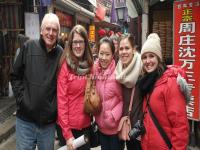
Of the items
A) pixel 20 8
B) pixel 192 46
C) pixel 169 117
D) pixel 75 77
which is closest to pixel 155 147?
pixel 169 117

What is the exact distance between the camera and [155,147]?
9.89 ft

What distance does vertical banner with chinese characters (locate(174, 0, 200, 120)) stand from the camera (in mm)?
5488

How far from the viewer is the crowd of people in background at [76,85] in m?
3.15

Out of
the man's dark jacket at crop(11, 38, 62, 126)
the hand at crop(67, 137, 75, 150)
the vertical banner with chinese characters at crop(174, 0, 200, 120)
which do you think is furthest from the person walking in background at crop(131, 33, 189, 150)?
the vertical banner with chinese characters at crop(174, 0, 200, 120)

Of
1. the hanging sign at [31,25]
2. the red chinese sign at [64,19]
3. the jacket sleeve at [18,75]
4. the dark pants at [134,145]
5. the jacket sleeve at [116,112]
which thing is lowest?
the dark pants at [134,145]

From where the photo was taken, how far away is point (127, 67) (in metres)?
3.32

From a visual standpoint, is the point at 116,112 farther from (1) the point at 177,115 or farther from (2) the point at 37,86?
(2) the point at 37,86

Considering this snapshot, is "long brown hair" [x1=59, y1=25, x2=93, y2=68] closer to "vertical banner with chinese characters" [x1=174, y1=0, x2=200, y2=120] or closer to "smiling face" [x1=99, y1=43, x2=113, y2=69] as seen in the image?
"smiling face" [x1=99, y1=43, x2=113, y2=69]

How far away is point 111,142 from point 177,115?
1.05 metres

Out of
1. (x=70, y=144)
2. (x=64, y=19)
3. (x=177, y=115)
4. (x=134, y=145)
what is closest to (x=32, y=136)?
(x=70, y=144)

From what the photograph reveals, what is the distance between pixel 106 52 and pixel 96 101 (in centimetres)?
56

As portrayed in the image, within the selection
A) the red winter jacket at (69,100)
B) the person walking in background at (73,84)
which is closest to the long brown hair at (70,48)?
the person walking in background at (73,84)

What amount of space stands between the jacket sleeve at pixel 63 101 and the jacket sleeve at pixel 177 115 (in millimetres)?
1104

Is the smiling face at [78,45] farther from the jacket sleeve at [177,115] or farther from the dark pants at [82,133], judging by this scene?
the jacket sleeve at [177,115]
